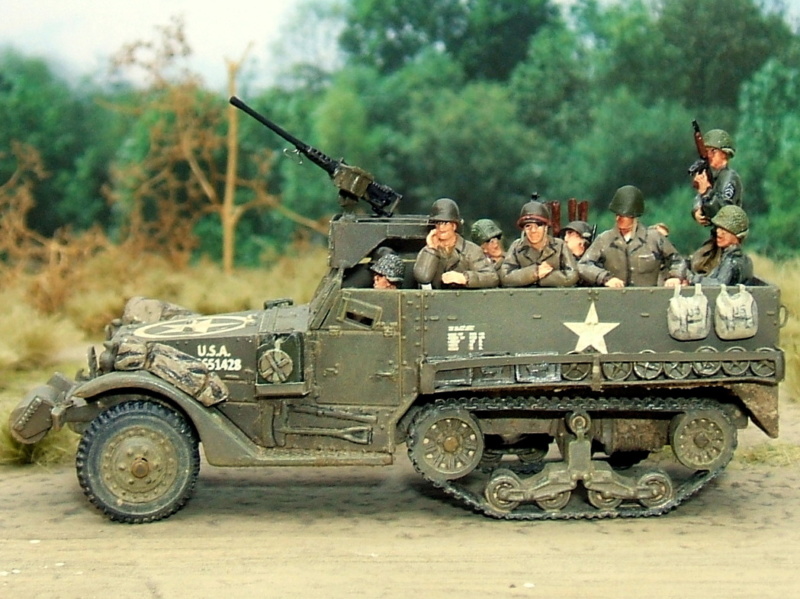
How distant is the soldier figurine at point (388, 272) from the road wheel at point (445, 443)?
853mm

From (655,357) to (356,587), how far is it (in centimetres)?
237

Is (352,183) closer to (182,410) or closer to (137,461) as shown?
(182,410)

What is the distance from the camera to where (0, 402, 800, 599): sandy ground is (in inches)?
298

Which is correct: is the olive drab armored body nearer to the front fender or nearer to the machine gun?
the front fender

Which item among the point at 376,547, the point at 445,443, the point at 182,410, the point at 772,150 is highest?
the point at 772,150

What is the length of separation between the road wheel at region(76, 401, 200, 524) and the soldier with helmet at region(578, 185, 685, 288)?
2.91 metres

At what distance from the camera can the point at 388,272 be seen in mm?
8672

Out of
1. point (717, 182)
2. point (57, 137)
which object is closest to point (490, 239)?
point (717, 182)

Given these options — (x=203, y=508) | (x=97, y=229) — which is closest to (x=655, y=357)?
(x=203, y=508)

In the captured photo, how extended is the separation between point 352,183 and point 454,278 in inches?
54.2

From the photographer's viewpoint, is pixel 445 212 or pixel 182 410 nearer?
pixel 182 410

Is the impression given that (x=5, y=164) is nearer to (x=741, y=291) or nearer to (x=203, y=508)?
(x=203, y=508)

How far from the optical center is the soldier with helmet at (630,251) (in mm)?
9039

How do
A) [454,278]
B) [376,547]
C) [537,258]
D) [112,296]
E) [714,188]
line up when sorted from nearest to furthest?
[376,547], [454,278], [537,258], [714,188], [112,296]
